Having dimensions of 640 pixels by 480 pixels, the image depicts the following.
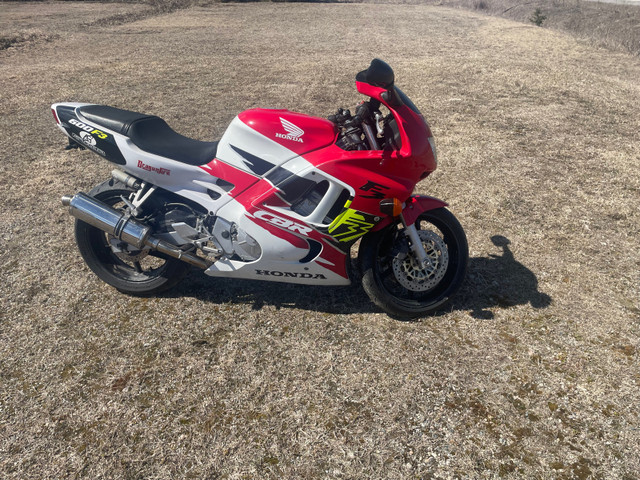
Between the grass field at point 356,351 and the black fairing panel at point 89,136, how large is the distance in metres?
1.12

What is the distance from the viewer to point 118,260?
12.7 feet

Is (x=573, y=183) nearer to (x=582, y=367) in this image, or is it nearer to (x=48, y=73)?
(x=582, y=367)

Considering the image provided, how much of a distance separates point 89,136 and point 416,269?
2.64m

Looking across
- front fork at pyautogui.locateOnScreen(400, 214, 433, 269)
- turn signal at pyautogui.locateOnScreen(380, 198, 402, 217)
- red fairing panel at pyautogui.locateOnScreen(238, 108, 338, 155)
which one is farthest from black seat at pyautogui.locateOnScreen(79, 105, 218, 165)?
front fork at pyautogui.locateOnScreen(400, 214, 433, 269)

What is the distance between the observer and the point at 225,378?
3.00m

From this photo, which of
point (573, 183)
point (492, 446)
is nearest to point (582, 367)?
point (492, 446)

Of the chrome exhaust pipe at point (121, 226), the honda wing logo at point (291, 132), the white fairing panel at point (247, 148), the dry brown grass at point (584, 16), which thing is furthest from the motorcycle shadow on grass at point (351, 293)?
the dry brown grass at point (584, 16)

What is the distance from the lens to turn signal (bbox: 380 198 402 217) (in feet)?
10.4

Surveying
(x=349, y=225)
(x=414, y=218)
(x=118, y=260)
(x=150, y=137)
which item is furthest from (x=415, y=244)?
(x=118, y=260)

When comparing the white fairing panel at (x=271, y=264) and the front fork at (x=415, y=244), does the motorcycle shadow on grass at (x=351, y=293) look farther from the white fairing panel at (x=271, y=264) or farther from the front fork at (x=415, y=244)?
the front fork at (x=415, y=244)

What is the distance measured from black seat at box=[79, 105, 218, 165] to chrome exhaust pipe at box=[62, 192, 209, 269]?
0.56m

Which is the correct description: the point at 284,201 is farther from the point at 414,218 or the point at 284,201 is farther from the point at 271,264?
the point at 414,218

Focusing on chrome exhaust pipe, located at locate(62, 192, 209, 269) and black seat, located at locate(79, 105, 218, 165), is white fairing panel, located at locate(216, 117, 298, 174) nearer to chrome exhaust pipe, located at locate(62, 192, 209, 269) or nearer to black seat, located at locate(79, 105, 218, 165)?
black seat, located at locate(79, 105, 218, 165)

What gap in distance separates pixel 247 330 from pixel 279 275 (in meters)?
0.46
